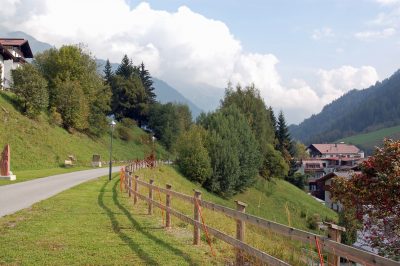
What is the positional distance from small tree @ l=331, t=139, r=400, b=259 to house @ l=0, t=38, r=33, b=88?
53.6m

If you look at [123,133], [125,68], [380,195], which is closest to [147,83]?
[125,68]

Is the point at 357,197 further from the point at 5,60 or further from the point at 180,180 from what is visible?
the point at 5,60

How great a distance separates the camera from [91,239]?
10695 millimetres

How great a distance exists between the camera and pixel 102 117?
6694 centimetres

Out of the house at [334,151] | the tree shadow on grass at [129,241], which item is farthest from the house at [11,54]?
the house at [334,151]

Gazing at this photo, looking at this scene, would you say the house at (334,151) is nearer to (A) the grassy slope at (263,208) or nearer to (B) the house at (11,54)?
(A) the grassy slope at (263,208)

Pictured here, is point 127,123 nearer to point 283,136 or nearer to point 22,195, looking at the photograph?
point 283,136

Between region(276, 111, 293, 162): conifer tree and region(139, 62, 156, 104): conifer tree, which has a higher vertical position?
region(139, 62, 156, 104): conifer tree

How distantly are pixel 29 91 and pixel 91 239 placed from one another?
42141mm

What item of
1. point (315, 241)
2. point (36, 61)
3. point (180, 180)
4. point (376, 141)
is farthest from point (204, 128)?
point (376, 141)

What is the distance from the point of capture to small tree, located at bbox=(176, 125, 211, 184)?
49.2 m

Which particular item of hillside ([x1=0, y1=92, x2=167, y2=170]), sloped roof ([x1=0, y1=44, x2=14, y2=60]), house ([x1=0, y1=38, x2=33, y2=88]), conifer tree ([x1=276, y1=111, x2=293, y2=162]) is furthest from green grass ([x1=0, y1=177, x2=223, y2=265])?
conifer tree ([x1=276, y1=111, x2=293, y2=162])

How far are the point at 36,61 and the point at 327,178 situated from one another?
5741 cm

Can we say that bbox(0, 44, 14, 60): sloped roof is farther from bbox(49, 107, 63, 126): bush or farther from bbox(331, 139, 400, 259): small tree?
bbox(331, 139, 400, 259): small tree
